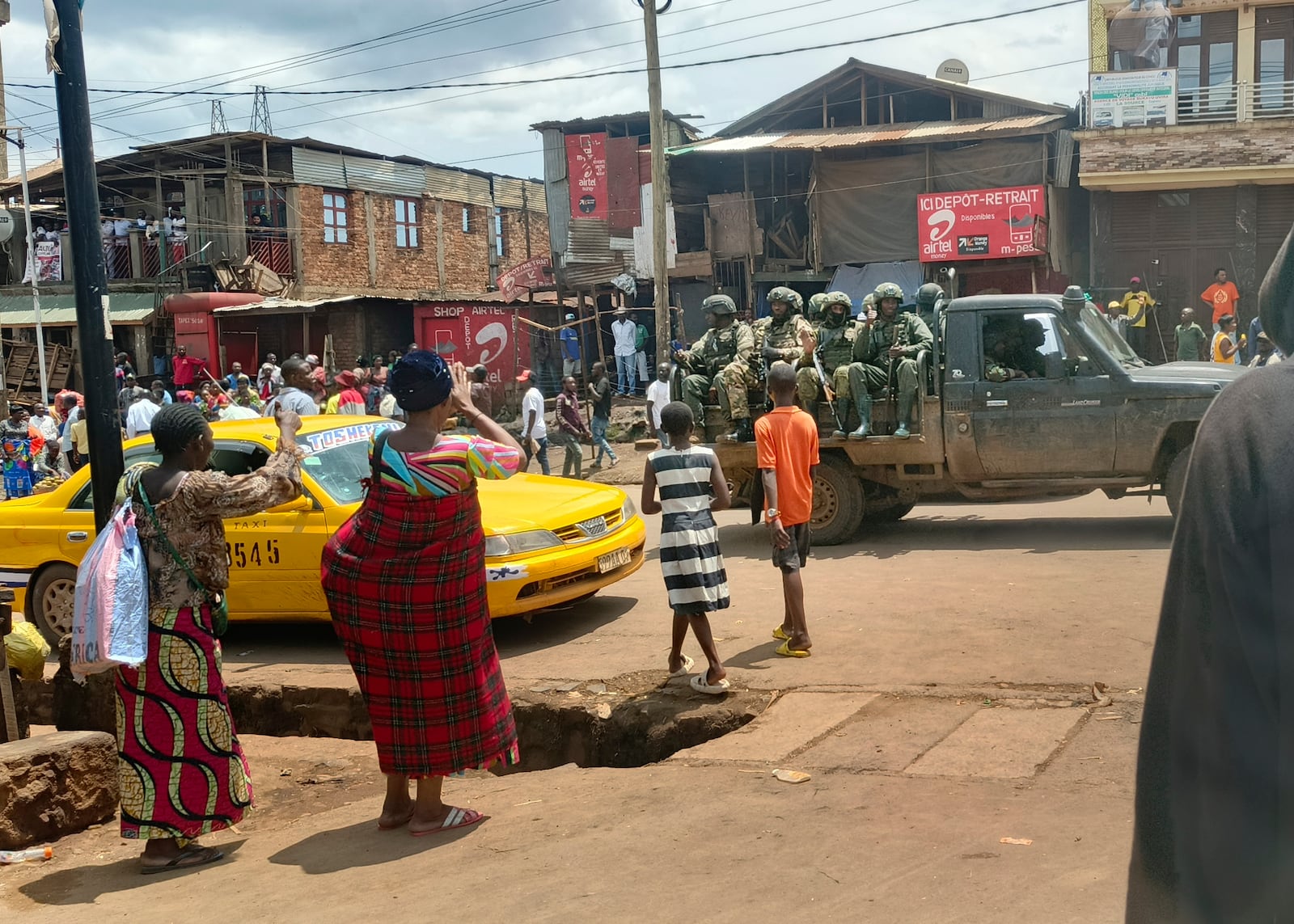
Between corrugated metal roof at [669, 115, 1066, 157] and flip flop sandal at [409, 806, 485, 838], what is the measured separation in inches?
797

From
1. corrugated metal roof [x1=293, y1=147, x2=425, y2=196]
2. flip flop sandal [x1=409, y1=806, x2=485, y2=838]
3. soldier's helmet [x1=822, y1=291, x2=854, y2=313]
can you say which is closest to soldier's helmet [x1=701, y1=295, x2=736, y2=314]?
soldier's helmet [x1=822, y1=291, x2=854, y2=313]

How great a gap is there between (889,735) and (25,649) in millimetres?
4112

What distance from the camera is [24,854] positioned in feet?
16.8

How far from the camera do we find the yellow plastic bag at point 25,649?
5.84 m

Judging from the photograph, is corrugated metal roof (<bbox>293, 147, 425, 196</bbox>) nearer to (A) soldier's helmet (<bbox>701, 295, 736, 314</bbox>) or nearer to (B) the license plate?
(A) soldier's helmet (<bbox>701, 295, 736, 314</bbox>)

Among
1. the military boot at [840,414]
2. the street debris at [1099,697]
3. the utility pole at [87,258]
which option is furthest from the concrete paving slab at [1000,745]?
the military boot at [840,414]

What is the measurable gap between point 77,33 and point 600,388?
14218mm

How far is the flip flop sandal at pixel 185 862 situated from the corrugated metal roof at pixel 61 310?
31.4 metres

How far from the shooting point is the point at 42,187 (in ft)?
126

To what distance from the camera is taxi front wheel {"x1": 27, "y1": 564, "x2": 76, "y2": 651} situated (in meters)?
8.79

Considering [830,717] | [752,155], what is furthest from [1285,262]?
[752,155]

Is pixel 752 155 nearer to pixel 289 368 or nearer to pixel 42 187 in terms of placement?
pixel 289 368

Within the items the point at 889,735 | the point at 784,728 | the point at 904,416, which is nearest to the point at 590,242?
the point at 904,416

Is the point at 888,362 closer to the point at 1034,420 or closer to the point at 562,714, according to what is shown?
the point at 1034,420
